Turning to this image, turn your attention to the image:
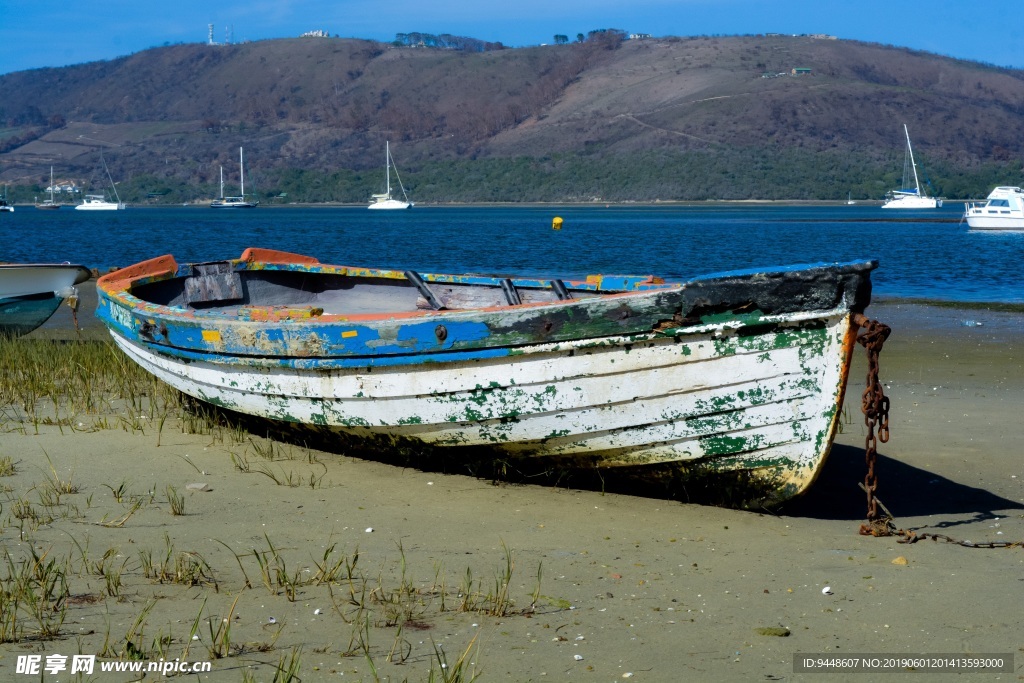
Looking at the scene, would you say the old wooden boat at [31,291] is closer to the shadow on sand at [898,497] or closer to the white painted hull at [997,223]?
the shadow on sand at [898,497]

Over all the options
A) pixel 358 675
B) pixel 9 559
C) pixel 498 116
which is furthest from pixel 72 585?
pixel 498 116

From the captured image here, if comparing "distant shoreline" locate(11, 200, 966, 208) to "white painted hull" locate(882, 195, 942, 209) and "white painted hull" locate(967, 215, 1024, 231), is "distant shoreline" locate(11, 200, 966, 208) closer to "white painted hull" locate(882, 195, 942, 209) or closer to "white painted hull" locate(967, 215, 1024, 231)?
"white painted hull" locate(882, 195, 942, 209)

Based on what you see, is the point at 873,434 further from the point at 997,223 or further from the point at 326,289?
the point at 997,223

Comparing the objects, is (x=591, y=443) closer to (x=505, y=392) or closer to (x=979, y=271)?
(x=505, y=392)

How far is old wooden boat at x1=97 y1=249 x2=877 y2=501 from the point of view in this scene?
4.61 meters

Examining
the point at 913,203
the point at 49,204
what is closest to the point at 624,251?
the point at 913,203

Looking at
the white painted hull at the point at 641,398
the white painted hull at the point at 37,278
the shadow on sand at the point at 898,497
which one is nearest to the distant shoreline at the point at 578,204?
the white painted hull at the point at 37,278

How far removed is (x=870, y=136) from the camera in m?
135

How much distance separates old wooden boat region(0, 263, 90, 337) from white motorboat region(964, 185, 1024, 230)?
37933mm

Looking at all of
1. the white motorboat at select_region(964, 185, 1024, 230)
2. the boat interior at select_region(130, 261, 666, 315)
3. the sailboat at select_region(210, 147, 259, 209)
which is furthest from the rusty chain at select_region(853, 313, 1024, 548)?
the sailboat at select_region(210, 147, 259, 209)

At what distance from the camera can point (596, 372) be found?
4.92 meters

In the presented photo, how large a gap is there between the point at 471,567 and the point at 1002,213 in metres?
42.1

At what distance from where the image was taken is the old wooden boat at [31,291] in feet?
35.1

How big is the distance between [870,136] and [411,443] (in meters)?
140
